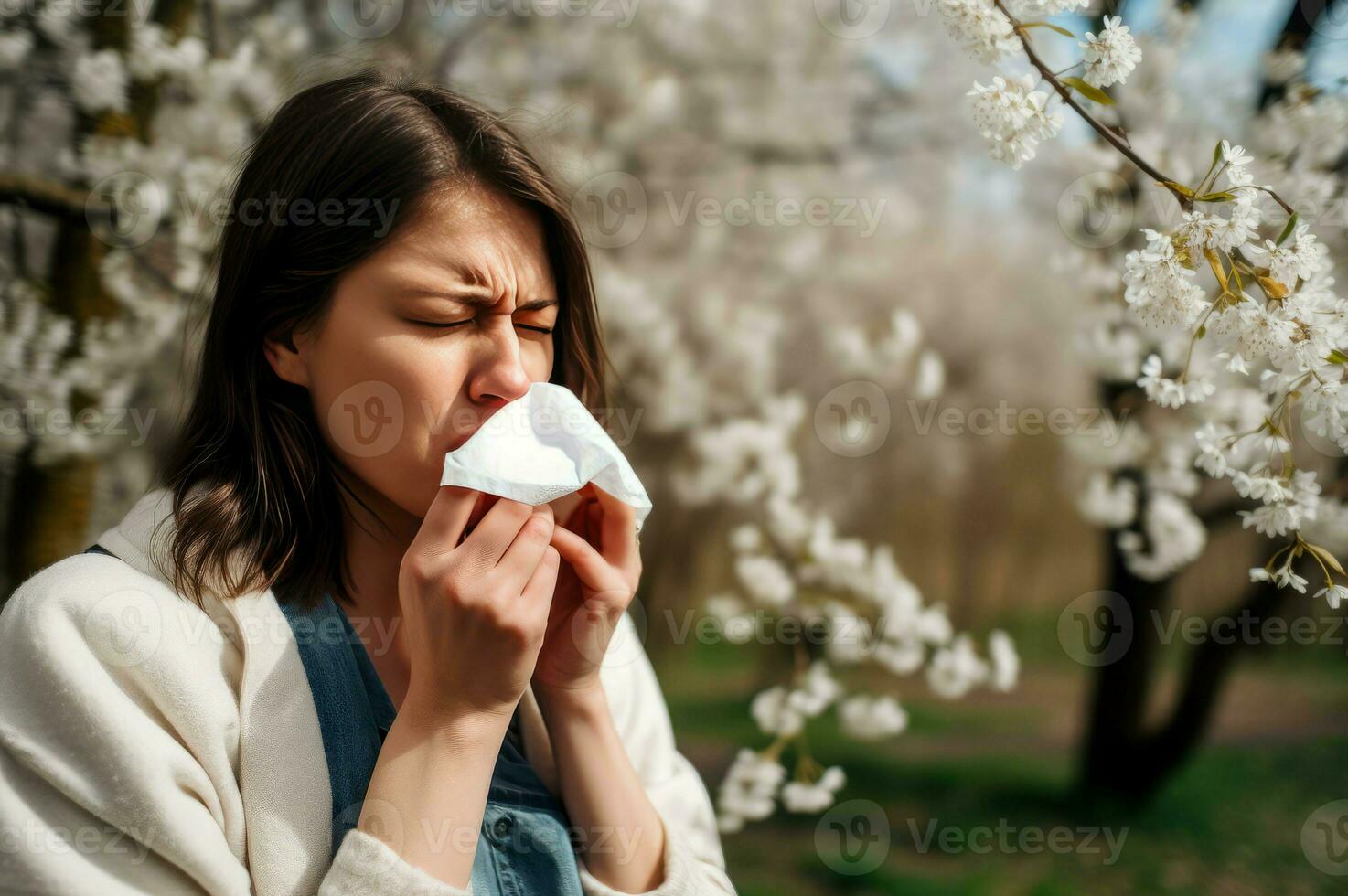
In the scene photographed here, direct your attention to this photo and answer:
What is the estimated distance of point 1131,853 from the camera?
3.41 m

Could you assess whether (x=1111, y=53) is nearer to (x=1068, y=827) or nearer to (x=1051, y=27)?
(x=1051, y=27)

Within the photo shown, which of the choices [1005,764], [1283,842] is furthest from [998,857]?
[1283,842]

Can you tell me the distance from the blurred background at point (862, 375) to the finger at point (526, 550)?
5.13ft

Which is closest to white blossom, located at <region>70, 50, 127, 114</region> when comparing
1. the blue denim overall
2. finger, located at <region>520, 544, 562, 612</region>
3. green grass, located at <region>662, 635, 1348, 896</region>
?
the blue denim overall

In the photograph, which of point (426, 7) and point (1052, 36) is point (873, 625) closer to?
point (1052, 36)

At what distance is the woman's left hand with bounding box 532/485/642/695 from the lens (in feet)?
4.00

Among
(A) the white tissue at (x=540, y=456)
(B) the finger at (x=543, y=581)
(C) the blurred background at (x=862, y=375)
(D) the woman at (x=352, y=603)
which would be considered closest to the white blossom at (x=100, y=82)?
(C) the blurred background at (x=862, y=375)

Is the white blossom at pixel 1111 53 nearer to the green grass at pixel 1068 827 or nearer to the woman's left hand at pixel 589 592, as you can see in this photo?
the woman's left hand at pixel 589 592

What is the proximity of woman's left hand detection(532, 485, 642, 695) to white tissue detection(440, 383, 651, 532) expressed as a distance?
0.25ft

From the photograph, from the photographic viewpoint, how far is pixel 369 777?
1083mm

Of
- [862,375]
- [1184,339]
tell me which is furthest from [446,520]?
[862,375]

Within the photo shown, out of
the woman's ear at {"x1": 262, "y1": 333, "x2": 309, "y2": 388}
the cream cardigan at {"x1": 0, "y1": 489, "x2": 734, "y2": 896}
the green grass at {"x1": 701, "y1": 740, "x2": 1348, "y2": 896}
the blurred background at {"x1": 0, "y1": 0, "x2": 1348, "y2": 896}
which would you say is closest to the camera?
the cream cardigan at {"x1": 0, "y1": 489, "x2": 734, "y2": 896}

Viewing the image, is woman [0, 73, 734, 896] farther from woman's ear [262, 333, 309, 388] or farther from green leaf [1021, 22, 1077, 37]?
green leaf [1021, 22, 1077, 37]

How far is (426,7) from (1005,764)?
3510mm
